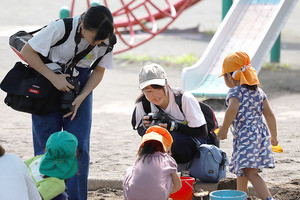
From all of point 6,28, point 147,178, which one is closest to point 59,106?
point 147,178

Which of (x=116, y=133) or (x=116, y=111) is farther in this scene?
(x=116, y=111)

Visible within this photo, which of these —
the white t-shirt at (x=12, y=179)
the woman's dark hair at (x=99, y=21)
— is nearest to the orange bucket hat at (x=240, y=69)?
the woman's dark hair at (x=99, y=21)

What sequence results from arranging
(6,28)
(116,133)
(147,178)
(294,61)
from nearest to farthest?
(147,178) < (116,133) < (294,61) < (6,28)

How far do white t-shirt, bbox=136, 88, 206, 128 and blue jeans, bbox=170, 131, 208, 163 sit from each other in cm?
14

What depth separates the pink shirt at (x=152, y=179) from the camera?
378 centimetres

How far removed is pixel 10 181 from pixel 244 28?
24.2 feet

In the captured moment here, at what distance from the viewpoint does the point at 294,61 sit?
38.1 feet

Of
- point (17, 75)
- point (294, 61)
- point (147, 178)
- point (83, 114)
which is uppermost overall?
point (17, 75)

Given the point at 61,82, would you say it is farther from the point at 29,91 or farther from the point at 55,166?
the point at 55,166

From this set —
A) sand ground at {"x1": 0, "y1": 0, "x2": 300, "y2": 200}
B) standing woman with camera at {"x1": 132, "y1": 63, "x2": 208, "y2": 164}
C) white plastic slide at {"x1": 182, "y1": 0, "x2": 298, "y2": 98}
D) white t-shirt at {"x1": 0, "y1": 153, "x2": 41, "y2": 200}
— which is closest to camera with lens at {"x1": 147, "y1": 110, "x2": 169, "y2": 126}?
standing woman with camera at {"x1": 132, "y1": 63, "x2": 208, "y2": 164}

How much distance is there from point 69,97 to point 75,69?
8.7 inches

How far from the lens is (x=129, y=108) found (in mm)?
7988

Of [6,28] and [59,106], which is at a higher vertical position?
[59,106]

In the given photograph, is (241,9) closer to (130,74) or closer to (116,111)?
(130,74)
